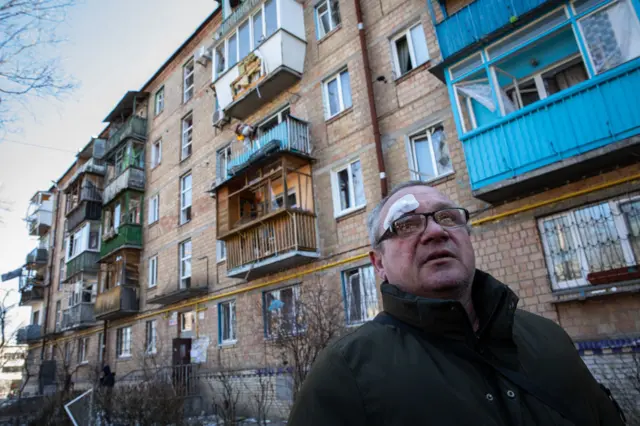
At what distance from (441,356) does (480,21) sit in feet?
27.4

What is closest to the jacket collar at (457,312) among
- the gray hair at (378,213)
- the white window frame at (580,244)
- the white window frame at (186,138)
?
the gray hair at (378,213)

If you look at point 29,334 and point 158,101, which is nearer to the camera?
point 158,101

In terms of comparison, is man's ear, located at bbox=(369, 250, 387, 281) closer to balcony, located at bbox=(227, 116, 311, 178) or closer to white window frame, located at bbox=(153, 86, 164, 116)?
balcony, located at bbox=(227, 116, 311, 178)

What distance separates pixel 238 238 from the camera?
1239cm

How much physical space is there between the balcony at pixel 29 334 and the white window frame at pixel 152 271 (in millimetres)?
16181

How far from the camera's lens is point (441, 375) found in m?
1.33

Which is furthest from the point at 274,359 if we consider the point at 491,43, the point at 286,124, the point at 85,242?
the point at 85,242

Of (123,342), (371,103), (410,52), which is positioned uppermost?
(410,52)

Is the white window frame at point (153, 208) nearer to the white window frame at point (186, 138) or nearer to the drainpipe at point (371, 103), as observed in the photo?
the white window frame at point (186, 138)

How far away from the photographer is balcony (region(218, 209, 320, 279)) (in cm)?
1070

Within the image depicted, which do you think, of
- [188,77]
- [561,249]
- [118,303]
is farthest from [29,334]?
[561,249]

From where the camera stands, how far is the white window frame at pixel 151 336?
52.5ft

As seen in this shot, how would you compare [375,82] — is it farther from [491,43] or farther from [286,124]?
[491,43]

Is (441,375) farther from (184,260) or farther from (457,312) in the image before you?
(184,260)
